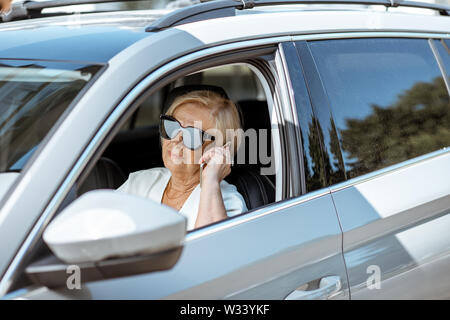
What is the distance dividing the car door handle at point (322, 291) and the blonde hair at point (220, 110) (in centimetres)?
69

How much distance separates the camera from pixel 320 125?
1.94m

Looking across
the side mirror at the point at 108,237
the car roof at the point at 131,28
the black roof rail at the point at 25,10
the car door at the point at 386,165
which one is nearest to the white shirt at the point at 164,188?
the car door at the point at 386,165

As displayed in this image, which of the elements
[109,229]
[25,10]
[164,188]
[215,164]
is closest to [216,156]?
[215,164]

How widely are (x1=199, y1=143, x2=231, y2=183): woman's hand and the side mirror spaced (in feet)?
2.53

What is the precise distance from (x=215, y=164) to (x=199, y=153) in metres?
0.08

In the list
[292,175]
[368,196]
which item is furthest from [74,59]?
[368,196]

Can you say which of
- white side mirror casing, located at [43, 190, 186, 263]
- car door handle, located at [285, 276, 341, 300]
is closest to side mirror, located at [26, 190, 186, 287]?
white side mirror casing, located at [43, 190, 186, 263]

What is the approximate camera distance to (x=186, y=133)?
6.93 ft

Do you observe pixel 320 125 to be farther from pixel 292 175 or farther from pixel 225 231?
pixel 225 231

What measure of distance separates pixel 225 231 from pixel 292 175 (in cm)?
39

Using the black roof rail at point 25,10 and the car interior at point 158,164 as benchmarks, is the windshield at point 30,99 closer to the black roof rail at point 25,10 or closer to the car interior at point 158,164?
the car interior at point 158,164

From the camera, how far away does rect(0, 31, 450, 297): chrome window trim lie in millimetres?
1325
